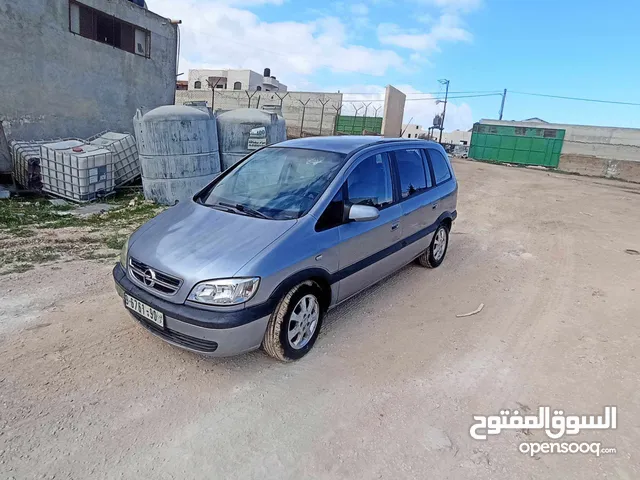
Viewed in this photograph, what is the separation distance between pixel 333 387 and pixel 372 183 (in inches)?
75.5

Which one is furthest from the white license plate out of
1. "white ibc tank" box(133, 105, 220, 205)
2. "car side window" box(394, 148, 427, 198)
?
"white ibc tank" box(133, 105, 220, 205)

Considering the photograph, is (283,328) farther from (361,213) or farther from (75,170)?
(75,170)

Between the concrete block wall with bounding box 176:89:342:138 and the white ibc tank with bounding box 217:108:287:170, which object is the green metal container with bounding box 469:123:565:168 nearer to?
the concrete block wall with bounding box 176:89:342:138

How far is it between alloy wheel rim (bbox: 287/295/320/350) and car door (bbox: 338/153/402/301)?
1.09 ft

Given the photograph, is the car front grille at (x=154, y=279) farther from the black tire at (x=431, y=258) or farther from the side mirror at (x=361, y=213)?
the black tire at (x=431, y=258)

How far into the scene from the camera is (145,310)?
2.82 meters

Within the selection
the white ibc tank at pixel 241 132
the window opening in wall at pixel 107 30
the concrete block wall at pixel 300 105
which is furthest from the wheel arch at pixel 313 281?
the concrete block wall at pixel 300 105

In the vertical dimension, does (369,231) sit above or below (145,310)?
above

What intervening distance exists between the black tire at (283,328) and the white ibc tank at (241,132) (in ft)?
21.1

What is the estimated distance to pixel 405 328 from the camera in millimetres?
3738

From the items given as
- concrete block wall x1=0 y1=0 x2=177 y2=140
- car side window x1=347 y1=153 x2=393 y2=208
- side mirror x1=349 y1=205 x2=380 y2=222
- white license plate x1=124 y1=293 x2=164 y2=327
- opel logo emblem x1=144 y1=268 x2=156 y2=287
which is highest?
concrete block wall x1=0 y1=0 x2=177 y2=140

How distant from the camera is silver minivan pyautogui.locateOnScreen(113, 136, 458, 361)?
265 centimetres

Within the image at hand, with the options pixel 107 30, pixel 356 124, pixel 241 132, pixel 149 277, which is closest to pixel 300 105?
pixel 356 124

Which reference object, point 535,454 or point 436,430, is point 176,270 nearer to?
point 436,430
